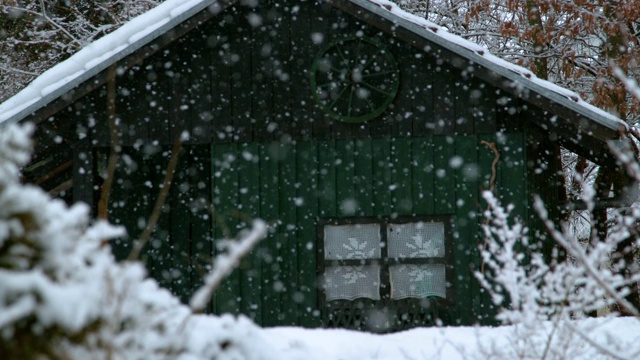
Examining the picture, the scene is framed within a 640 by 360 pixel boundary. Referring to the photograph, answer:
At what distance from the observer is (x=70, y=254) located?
7.43ft

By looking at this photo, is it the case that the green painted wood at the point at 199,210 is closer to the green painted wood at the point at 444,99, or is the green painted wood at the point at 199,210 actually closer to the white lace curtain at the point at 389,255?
the white lace curtain at the point at 389,255

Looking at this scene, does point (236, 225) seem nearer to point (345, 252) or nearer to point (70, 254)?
point (345, 252)

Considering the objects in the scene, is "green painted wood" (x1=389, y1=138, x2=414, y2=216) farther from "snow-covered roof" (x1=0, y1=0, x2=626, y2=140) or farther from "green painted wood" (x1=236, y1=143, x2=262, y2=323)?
"green painted wood" (x1=236, y1=143, x2=262, y2=323)

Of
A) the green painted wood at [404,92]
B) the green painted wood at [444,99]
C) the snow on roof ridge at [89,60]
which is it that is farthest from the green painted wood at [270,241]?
the green painted wood at [444,99]

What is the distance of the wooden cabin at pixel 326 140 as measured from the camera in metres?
8.98

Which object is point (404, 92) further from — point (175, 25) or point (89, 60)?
point (89, 60)

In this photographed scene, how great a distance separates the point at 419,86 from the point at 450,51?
0.61 metres

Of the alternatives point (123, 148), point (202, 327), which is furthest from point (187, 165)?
point (202, 327)

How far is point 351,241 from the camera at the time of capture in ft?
30.1

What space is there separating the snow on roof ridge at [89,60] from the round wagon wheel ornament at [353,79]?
164cm

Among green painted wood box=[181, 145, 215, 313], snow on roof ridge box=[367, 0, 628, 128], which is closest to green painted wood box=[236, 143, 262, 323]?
green painted wood box=[181, 145, 215, 313]

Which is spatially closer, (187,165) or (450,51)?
(450,51)

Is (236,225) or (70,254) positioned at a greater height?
(70,254)

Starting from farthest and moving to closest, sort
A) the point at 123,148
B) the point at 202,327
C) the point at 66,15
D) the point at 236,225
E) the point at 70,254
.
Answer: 1. the point at 66,15
2. the point at 123,148
3. the point at 236,225
4. the point at 202,327
5. the point at 70,254
